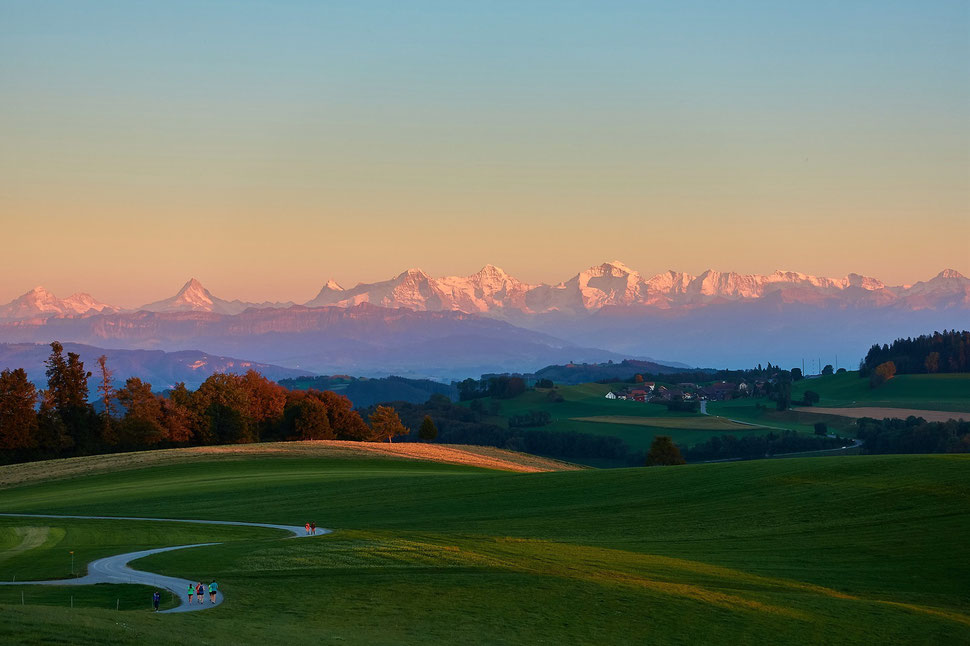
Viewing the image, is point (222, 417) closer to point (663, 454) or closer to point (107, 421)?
point (107, 421)

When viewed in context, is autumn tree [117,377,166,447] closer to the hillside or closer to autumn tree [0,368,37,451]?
autumn tree [0,368,37,451]

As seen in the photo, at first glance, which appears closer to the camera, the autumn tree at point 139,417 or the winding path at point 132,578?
the winding path at point 132,578

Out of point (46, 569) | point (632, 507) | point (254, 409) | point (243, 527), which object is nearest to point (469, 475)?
point (632, 507)

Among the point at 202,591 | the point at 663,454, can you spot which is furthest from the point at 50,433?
the point at 202,591

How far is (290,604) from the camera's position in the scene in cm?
3441

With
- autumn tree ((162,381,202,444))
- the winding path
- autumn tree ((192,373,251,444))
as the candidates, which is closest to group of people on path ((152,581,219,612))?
the winding path

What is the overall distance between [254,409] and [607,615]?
332 ft

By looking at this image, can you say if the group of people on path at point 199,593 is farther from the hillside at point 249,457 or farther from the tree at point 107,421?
the tree at point 107,421

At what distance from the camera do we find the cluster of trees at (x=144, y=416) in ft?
380

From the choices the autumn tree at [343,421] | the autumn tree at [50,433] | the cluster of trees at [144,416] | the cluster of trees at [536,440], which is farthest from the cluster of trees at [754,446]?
the autumn tree at [50,433]

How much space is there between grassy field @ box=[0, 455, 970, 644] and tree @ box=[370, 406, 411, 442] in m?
57.3

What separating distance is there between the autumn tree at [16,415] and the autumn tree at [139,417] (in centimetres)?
1006

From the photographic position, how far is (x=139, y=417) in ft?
394

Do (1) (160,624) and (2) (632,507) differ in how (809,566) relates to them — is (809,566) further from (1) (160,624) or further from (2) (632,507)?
(1) (160,624)
